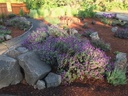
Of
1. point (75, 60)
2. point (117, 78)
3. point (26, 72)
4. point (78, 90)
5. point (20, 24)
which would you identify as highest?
point (20, 24)

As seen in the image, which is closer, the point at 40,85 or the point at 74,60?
the point at 40,85

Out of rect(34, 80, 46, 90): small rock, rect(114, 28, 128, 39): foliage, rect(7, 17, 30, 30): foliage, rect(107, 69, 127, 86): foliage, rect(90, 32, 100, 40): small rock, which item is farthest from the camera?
rect(7, 17, 30, 30): foliage

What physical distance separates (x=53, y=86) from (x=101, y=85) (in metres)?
0.98

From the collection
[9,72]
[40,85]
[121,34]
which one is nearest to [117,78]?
[40,85]

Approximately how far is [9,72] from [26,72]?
12.5 inches

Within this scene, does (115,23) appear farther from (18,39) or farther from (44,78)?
(44,78)

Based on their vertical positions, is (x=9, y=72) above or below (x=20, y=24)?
below

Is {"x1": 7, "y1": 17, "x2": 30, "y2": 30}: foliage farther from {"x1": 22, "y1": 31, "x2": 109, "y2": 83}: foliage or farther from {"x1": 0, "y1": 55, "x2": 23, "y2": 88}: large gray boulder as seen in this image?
{"x1": 0, "y1": 55, "x2": 23, "y2": 88}: large gray boulder

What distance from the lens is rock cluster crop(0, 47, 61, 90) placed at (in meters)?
3.91

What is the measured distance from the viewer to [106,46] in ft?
19.0

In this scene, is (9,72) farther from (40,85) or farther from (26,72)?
(40,85)

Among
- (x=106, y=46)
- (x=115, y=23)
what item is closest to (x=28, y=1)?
(x=115, y=23)

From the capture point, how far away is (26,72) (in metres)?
4.00

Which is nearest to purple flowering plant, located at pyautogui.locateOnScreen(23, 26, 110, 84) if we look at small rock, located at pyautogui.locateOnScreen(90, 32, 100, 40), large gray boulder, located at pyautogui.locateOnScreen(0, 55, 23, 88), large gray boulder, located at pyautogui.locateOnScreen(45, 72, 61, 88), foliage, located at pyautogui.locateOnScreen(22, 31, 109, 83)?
foliage, located at pyautogui.locateOnScreen(22, 31, 109, 83)
